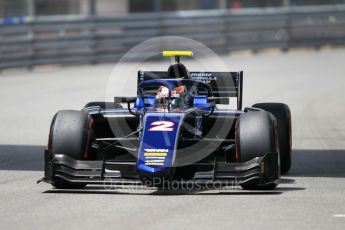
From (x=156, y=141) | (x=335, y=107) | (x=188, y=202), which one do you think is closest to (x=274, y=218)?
(x=188, y=202)

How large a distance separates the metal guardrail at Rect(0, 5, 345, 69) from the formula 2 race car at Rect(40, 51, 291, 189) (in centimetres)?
1602

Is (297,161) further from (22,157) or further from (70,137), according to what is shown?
(70,137)

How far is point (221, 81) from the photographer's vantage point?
12.0m

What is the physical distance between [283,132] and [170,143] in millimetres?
1992

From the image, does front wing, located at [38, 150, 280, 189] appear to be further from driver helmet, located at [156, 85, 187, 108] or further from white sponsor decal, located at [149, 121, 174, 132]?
driver helmet, located at [156, 85, 187, 108]

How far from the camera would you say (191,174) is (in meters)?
10.2

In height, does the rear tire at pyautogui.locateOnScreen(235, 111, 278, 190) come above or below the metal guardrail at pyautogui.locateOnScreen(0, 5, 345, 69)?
above

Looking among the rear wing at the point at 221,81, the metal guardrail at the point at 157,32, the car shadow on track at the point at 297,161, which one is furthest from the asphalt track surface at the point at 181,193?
the metal guardrail at the point at 157,32

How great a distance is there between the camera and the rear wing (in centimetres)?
1191

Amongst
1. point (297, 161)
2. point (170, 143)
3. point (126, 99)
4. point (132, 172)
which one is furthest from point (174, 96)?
point (297, 161)

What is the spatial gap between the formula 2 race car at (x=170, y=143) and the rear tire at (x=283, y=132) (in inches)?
0.4

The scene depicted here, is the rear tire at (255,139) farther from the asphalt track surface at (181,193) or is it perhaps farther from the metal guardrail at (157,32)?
the metal guardrail at (157,32)

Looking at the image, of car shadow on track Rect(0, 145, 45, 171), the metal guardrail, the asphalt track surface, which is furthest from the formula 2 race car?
the metal guardrail

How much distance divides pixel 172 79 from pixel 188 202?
7.41ft
